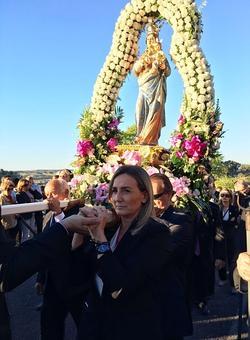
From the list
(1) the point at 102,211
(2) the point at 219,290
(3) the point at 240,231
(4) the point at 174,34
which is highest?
(4) the point at 174,34

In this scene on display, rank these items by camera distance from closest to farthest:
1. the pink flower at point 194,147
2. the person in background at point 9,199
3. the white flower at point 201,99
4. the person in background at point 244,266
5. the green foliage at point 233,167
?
the person in background at point 244,266, the pink flower at point 194,147, the white flower at point 201,99, the person in background at point 9,199, the green foliage at point 233,167

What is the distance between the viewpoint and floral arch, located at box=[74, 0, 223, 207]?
696 centimetres

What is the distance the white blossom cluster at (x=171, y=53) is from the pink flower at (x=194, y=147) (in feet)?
1.94

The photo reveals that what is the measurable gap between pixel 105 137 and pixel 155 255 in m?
6.01

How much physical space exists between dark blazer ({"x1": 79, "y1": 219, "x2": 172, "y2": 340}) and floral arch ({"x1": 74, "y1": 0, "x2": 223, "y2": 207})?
4017mm

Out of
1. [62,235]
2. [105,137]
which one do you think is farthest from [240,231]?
[105,137]

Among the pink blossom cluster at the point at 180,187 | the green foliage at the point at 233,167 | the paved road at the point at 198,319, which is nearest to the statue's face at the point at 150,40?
the pink blossom cluster at the point at 180,187

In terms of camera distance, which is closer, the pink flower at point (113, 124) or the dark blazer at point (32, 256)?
the dark blazer at point (32, 256)

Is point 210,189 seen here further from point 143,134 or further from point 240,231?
point 240,231

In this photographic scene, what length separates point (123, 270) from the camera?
2.04m

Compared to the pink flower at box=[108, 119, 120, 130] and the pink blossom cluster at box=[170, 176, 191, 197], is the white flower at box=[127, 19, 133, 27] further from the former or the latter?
the pink blossom cluster at box=[170, 176, 191, 197]

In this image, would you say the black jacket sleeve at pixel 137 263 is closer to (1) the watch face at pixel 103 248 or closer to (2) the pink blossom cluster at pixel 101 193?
(1) the watch face at pixel 103 248

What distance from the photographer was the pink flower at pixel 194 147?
6.92 meters

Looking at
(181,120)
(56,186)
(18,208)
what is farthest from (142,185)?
(181,120)
